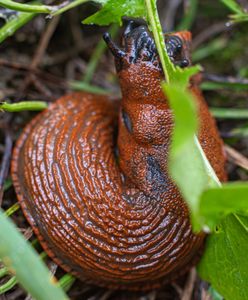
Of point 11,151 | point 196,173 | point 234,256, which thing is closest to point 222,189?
point 196,173

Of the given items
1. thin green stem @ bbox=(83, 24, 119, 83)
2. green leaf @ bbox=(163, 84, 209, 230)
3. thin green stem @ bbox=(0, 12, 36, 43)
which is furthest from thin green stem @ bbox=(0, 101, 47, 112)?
green leaf @ bbox=(163, 84, 209, 230)

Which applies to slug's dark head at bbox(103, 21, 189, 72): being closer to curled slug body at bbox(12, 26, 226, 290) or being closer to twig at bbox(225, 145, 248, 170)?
curled slug body at bbox(12, 26, 226, 290)

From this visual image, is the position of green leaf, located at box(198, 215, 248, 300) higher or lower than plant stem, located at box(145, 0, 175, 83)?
lower

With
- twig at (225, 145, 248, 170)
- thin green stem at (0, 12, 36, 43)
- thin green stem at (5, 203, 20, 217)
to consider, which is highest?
thin green stem at (0, 12, 36, 43)

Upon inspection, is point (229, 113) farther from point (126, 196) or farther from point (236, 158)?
point (126, 196)

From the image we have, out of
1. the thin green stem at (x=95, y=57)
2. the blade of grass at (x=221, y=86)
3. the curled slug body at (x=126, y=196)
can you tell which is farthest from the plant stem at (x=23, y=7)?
the blade of grass at (x=221, y=86)

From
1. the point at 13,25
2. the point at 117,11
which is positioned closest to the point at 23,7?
the point at 13,25

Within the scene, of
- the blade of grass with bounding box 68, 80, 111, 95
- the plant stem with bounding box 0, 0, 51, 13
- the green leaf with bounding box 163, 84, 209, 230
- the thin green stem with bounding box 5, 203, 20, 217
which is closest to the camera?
the green leaf with bounding box 163, 84, 209, 230
